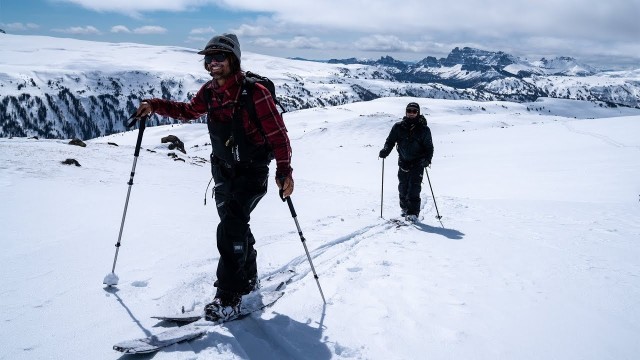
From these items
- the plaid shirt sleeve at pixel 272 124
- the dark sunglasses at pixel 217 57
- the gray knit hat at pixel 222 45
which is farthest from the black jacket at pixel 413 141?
the dark sunglasses at pixel 217 57

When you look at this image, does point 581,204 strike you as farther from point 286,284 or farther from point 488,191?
point 286,284

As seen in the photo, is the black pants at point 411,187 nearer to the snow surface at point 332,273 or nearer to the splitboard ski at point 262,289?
the snow surface at point 332,273

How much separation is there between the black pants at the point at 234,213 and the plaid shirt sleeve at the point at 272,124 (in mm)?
402

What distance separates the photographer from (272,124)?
4473mm

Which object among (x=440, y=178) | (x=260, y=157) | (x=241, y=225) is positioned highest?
(x=260, y=157)

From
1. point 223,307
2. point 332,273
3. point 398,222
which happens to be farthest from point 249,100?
point 398,222

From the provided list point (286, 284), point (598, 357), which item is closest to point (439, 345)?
point (598, 357)

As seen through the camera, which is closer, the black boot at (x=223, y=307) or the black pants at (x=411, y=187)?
the black boot at (x=223, y=307)

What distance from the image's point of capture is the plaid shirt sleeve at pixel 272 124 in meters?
4.46

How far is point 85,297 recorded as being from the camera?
4.83 metres

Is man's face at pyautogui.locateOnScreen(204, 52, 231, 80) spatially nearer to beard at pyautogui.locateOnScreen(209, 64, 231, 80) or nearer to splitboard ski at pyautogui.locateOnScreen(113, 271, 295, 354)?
beard at pyautogui.locateOnScreen(209, 64, 231, 80)

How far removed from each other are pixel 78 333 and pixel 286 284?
8.95ft

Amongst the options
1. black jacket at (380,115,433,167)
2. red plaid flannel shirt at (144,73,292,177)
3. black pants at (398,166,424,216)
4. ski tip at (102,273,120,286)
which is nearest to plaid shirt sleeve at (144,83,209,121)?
red plaid flannel shirt at (144,73,292,177)

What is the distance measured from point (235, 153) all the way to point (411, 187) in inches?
282
